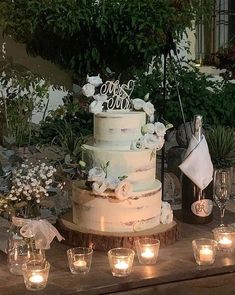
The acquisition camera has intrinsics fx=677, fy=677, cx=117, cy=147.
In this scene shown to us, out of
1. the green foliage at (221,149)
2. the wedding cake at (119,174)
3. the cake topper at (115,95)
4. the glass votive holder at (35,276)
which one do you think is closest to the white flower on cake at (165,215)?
the wedding cake at (119,174)

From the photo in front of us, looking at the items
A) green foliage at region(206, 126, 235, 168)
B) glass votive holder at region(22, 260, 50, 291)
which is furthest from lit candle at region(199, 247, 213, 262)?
green foliage at region(206, 126, 235, 168)

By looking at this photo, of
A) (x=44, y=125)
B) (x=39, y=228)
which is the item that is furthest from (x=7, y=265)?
(x=44, y=125)

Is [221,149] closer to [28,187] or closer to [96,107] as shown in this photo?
[96,107]

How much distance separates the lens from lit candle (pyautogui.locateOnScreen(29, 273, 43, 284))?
72.8 inches

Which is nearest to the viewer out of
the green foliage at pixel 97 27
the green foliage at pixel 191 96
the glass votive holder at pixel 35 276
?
the glass votive holder at pixel 35 276

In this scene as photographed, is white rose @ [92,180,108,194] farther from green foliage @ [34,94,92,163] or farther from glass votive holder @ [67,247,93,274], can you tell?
green foliage @ [34,94,92,163]

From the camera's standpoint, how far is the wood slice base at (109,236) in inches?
84.3

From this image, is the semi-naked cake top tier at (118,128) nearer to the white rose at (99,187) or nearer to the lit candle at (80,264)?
the white rose at (99,187)

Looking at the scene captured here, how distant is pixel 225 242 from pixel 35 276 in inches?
26.7

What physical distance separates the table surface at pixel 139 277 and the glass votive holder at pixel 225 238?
0.03 metres

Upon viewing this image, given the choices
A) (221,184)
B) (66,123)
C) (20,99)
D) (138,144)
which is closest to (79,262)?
(138,144)

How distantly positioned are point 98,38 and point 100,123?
10.7 feet

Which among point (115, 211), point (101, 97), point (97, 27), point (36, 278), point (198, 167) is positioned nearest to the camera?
point (36, 278)

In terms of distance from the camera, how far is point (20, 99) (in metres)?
5.53
